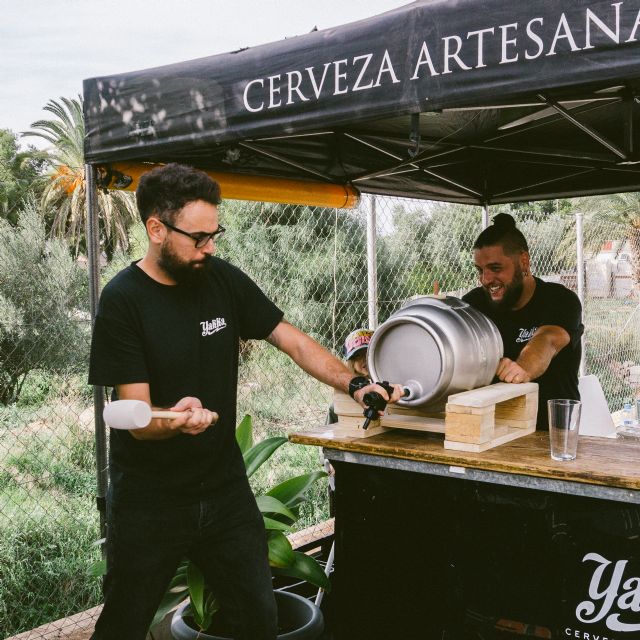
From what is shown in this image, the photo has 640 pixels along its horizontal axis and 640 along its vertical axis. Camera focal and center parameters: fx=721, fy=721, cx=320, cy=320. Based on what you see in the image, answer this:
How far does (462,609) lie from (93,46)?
102 feet

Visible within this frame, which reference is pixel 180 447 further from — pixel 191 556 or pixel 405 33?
pixel 405 33

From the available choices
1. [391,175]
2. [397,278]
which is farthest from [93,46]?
[391,175]

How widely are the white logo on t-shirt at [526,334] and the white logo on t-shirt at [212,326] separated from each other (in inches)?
65.8

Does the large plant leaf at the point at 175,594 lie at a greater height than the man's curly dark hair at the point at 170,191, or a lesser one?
lesser

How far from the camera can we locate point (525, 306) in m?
3.62

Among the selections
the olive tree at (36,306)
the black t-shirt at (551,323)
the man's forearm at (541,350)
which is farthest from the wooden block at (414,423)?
the olive tree at (36,306)

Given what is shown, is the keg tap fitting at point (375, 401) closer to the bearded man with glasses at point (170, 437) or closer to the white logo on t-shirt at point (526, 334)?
the bearded man with glasses at point (170, 437)

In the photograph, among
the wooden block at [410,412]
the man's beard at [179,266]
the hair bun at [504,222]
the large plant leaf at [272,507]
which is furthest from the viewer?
the hair bun at [504,222]

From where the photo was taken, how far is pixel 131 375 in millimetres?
2258

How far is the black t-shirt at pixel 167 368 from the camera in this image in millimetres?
2297

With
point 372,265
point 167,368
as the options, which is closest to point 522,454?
point 167,368

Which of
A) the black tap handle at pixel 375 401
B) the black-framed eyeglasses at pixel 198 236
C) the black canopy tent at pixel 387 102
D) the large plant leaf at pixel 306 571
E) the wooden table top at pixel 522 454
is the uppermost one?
the black canopy tent at pixel 387 102

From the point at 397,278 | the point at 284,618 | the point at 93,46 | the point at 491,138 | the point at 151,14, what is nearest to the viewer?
the point at 284,618

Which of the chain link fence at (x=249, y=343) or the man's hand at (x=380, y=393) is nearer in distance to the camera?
the man's hand at (x=380, y=393)
